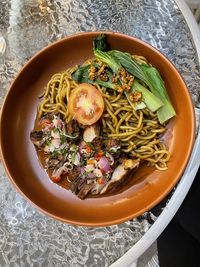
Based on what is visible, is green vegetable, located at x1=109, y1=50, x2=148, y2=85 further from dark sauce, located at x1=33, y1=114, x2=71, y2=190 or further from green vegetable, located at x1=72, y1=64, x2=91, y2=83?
dark sauce, located at x1=33, y1=114, x2=71, y2=190

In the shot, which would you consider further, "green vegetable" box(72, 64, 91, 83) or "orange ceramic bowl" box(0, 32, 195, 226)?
"green vegetable" box(72, 64, 91, 83)

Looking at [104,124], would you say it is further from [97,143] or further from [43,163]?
[43,163]

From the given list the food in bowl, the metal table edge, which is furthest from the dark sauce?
the metal table edge

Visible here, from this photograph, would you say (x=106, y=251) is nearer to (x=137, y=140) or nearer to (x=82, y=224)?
(x=82, y=224)

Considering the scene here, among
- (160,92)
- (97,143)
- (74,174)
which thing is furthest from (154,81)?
(74,174)

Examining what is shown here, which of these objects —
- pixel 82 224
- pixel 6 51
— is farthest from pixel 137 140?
pixel 6 51

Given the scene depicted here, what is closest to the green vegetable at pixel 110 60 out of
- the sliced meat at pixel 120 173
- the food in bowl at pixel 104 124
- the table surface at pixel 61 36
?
the food in bowl at pixel 104 124

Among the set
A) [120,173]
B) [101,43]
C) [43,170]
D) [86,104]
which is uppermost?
[101,43]

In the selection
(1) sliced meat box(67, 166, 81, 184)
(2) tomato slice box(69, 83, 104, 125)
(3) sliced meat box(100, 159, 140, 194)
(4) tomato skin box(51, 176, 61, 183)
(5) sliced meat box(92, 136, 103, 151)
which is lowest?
(4) tomato skin box(51, 176, 61, 183)
